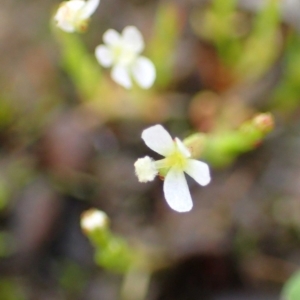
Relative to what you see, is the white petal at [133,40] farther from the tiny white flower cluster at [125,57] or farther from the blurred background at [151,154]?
the blurred background at [151,154]

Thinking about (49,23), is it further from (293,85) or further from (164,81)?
(293,85)

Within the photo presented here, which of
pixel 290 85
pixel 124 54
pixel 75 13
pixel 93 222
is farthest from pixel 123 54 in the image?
pixel 290 85

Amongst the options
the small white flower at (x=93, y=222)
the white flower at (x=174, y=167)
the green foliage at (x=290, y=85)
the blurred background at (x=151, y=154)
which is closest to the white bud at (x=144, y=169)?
the white flower at (x=174, y=167)

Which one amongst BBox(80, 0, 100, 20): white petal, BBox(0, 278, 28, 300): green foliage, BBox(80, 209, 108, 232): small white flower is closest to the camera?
BBox(80, 0, 100, 20): white petal

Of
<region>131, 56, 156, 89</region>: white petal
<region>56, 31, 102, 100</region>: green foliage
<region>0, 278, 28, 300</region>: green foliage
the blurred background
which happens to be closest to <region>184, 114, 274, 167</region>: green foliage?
the blurred background

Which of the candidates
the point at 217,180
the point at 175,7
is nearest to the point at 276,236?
the point at 217,180

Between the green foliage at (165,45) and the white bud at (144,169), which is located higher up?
the green foliage at (165,45)

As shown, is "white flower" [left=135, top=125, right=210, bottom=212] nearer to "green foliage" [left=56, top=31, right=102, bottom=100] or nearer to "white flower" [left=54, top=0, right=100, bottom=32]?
"white flower" [left=54, top=0, right=100, bottom=32]
